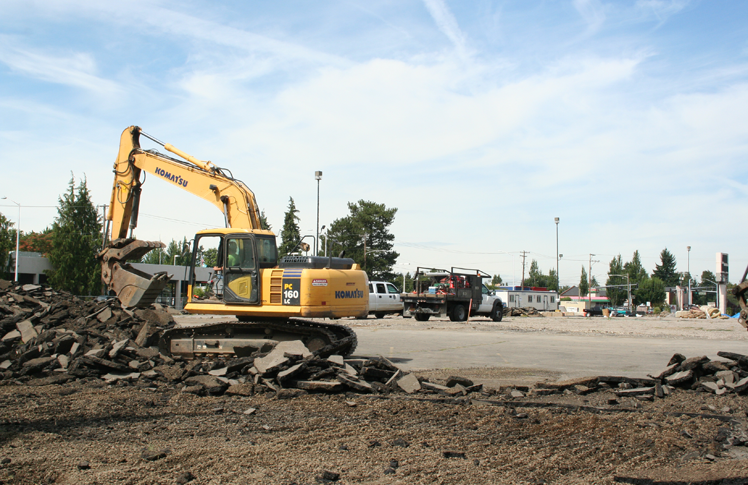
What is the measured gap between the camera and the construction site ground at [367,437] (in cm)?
464

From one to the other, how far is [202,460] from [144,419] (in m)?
1.89

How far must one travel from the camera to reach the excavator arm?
1249 centimetres

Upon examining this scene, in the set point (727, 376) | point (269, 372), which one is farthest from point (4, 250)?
point (727, 376)

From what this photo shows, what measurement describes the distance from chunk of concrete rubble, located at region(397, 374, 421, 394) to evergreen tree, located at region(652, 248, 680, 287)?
16525cm

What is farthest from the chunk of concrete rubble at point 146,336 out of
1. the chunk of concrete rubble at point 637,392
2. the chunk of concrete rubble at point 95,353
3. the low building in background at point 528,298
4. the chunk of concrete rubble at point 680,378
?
the low building in background at point 528,298

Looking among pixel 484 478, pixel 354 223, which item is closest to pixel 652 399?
pixel 484 478

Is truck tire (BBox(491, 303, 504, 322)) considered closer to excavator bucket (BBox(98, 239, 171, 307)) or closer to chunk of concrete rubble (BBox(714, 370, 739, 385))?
excavator bucket (BBox(98, 239, 171, 307))

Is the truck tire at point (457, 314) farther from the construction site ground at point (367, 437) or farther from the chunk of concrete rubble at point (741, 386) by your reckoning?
the chunk of concrete rubble at point (741, 386)

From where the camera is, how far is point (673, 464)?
501cm

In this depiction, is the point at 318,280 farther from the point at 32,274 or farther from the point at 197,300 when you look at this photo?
the point at 32,274

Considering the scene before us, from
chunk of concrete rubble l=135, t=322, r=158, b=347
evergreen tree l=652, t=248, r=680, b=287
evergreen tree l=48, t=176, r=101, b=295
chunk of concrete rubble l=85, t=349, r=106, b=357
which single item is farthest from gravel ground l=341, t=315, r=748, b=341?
evergreen tree l=652, t=248, r=680, b=287

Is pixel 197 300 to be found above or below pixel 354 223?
below

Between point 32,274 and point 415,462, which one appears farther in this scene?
point 32,274

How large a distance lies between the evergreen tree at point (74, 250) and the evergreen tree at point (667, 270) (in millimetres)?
148936
